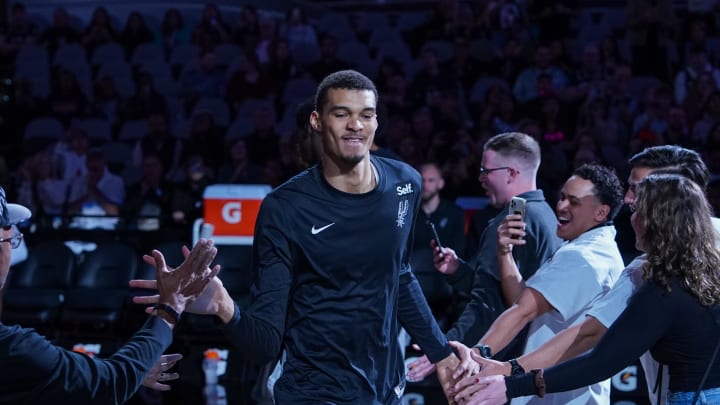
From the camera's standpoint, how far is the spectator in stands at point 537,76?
12.0 meters

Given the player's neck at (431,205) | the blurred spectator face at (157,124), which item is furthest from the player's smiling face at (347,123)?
the blurred spectator face at (157,124)

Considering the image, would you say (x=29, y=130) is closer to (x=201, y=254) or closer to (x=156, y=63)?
(x=156, y=63)

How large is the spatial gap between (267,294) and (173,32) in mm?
12188

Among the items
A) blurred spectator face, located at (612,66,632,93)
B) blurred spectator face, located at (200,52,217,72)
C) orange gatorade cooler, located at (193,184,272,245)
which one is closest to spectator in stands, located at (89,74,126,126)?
blurred spectator face, located at (200,52,217,72)

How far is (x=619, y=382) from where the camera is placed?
8.41 meters

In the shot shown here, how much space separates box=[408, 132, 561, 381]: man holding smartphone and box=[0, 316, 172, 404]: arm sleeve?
1.82 meters

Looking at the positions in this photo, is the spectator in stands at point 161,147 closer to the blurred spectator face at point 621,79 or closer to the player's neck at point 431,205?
the player's neck at point 431,205

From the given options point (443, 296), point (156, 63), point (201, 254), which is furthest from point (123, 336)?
point (201, 254)

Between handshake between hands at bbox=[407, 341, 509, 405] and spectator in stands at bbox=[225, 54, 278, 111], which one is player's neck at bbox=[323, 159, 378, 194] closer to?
handshake between hands at bbox=[407, 341, 509, 405]

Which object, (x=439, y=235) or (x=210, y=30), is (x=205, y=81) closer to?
(x=210, y=30)

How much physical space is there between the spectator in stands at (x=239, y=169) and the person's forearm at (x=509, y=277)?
6143mm

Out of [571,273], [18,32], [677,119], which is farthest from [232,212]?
[18,32]

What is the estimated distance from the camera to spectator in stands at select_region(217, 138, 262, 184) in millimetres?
10992

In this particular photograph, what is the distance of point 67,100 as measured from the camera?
45.9 feet
